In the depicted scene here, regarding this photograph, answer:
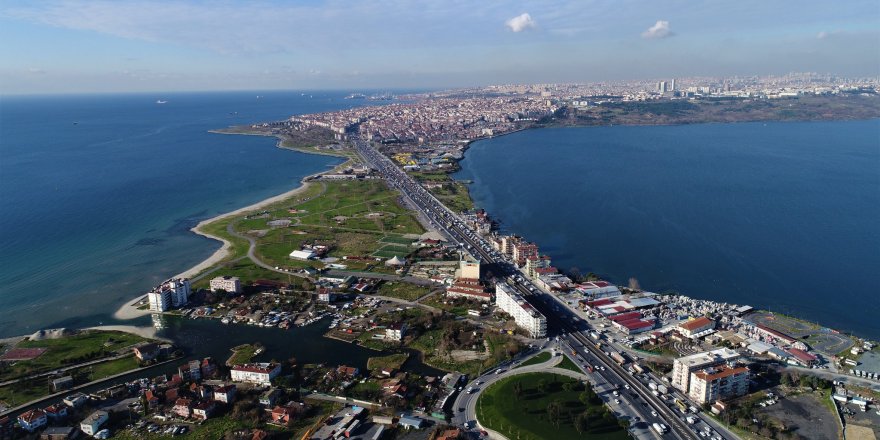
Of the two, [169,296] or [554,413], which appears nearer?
[554,413]

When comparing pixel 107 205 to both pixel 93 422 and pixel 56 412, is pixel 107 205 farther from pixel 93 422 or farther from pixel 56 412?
pixel 93 422

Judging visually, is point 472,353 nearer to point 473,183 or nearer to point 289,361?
point 289,361

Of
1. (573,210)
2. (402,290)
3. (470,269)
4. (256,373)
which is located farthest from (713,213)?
(256,373)

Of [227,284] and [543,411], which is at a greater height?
[227,284]

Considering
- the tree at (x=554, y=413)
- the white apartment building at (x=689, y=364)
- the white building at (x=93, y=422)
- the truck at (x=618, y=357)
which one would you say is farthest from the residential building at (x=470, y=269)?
the white building at (x=93, y=422)

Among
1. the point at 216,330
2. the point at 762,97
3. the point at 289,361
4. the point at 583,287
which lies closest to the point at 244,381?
the point at 289,361

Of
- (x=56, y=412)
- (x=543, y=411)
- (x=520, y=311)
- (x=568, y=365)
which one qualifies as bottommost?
(x=543, y=411)

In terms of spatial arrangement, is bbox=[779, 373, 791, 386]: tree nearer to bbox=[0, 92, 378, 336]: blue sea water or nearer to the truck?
the truck
